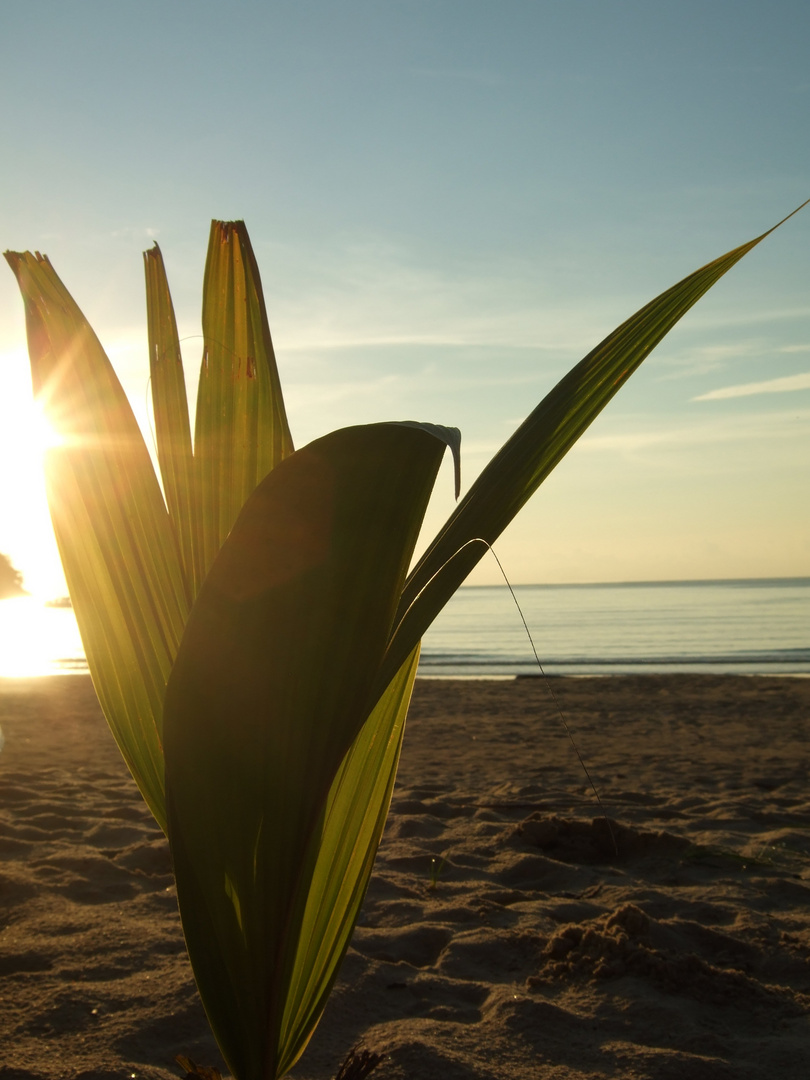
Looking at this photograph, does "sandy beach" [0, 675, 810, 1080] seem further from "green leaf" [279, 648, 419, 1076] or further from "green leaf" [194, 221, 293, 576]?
"green leaf" [194, 221, 293, 576]

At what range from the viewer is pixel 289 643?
0.52 meters

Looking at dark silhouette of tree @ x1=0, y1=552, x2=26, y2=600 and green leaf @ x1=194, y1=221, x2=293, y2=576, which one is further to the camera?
dark silhouette of tree @ x1=0, y1=552, x2=26, y2=600

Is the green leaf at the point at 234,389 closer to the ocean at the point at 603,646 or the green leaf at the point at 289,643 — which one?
the green leaf at the point at 289,643

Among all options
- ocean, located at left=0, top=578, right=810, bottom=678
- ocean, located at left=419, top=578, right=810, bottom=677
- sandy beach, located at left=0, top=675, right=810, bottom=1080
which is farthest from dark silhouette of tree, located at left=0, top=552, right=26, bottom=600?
sandy beach, located at left=0, top=675, right=810, bottom=1080

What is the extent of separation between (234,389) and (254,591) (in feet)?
1.02

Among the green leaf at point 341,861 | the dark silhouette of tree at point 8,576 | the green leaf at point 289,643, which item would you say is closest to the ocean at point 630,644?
the green leaf at point 341,861

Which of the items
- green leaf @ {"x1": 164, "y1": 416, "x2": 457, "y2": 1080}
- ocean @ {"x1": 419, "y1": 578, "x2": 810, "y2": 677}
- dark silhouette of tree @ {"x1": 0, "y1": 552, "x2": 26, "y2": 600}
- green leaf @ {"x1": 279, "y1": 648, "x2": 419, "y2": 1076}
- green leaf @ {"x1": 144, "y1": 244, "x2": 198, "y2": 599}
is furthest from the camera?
dark silhouette of tree @ {"x1": 0, "y1": 552, "x2": 26, "y2": 600}

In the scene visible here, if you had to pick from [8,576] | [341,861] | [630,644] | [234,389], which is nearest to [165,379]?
[234,389]

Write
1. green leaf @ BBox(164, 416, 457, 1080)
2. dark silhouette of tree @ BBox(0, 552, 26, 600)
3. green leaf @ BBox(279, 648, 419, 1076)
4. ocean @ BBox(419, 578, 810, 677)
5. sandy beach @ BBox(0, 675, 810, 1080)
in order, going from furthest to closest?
1. dark silhouette of tree @ BBox(0, 552, 26, 600)
2. ocean @ BBox(419, 578, 810, 677)
3. sandy beach @ BBox(0, 675, 810, 1080)
4. green leaf @ BBox(279, 648, 419, 1076)
5. green leaf @ BBox(164, 416, 457, 1080)

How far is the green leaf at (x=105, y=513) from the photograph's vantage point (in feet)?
2.33

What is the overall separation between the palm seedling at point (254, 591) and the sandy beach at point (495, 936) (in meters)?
1.08

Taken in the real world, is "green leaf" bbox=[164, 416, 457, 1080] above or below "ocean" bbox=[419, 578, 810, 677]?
above

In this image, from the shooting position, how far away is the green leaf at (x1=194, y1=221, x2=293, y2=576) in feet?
2.45

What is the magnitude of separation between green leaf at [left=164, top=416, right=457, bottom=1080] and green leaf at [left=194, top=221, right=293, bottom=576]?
0.24 meters
